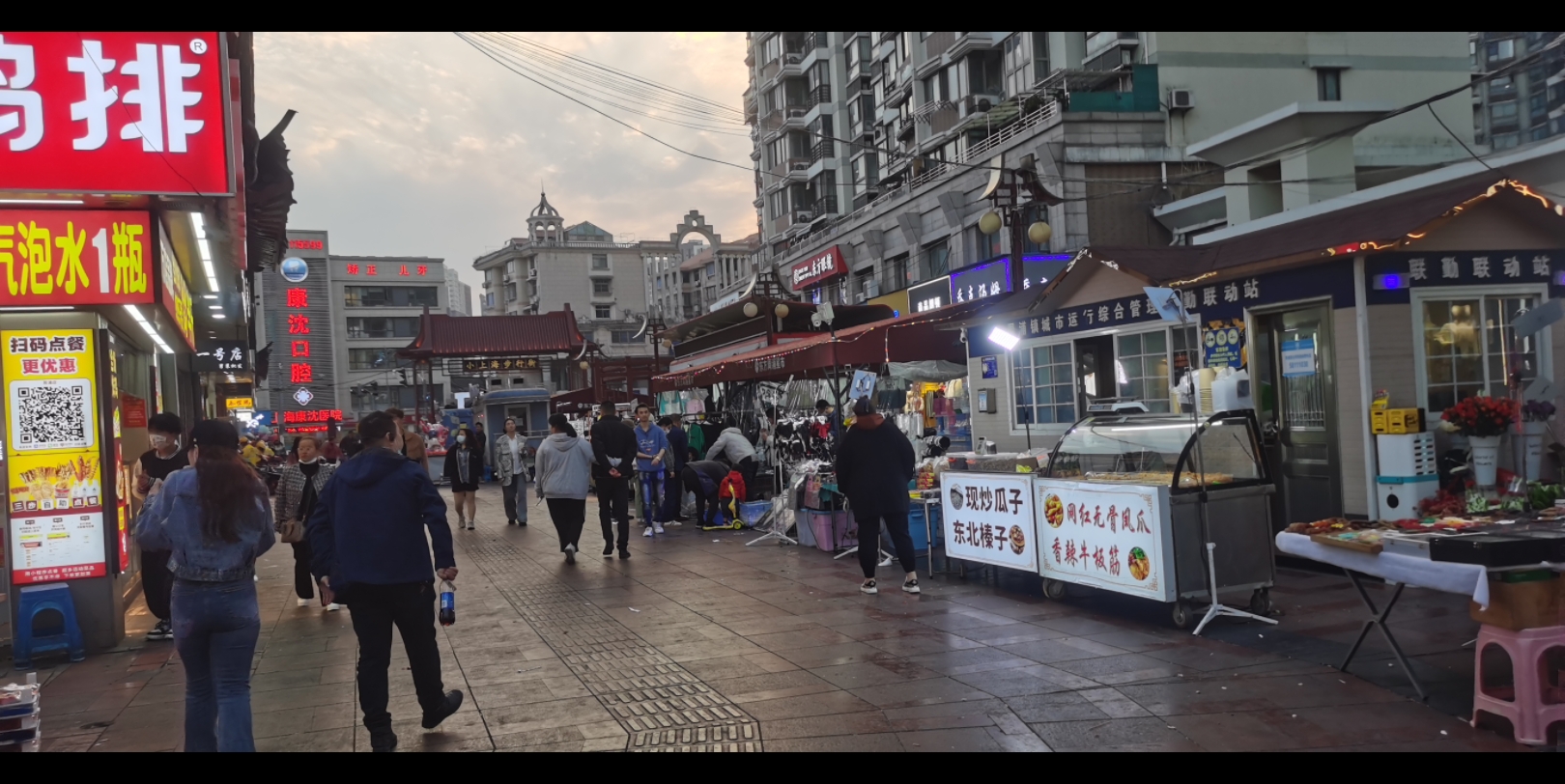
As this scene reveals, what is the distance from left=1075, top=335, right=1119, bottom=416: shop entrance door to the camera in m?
12.7

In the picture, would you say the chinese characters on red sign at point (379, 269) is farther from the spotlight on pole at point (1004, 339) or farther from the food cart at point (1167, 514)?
the food cart at point (1167, 514)

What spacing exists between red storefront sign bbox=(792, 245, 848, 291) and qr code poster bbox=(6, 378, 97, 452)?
30260mm

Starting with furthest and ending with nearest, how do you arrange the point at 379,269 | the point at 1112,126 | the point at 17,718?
the point at 379,269 → the point at 1112,126 → the point at 17,718

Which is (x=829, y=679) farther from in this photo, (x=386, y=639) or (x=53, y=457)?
(x=53, y=457)

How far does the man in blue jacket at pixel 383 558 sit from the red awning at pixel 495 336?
28.6 m

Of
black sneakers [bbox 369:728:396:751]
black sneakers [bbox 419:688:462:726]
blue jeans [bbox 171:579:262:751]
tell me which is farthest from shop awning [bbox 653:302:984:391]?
blue jeans [bbox 171:579:262:751]

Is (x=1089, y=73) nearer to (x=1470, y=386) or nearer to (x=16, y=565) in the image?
(x=1470, y=386)

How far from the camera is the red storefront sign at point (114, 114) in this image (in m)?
8.00

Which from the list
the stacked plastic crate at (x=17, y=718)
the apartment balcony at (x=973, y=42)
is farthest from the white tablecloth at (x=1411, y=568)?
the apartment balcony at (x=973, y=42)

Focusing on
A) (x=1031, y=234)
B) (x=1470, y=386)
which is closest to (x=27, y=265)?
(x=1470, y=386)

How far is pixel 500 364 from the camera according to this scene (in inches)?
1345

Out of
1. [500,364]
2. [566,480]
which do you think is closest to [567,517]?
[566,480]

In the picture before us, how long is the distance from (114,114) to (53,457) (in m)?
2.72

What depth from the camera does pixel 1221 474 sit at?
322 inches
